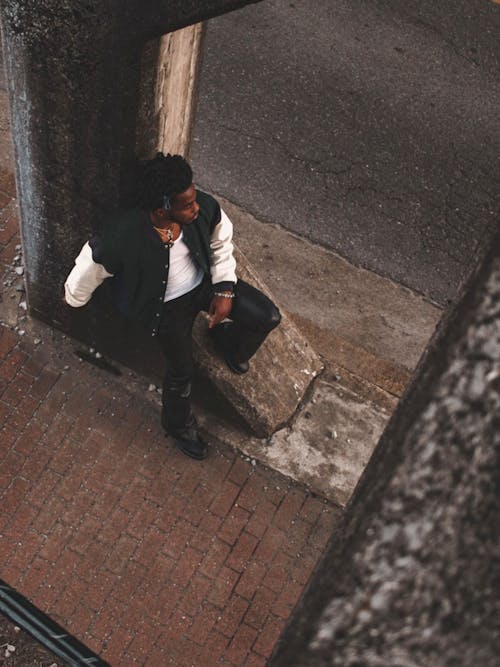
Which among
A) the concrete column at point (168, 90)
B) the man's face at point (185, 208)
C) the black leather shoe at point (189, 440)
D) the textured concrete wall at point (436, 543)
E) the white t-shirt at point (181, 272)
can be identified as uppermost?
the textured concrete wall at point (436, 543)

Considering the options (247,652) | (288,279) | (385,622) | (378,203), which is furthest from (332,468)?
(385,622)

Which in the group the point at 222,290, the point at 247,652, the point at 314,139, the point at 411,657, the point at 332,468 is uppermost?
the point at 411,657

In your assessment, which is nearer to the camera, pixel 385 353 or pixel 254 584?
pixel 254 584

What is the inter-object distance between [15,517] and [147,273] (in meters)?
1.90

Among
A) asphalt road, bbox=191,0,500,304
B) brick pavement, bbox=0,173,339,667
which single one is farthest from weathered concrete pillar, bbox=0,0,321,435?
asphalt road, bbox=191,0,500,304

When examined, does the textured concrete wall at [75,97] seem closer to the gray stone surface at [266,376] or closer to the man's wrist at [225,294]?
the man's wrist at [225,294]

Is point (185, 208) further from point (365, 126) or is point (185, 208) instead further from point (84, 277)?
point (365, 126)

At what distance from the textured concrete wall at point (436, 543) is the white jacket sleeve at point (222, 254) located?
3514 millimetres

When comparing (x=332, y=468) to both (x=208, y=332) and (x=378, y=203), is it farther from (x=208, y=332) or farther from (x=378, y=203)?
(x=378, y=203)

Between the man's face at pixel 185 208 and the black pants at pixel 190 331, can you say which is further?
the black pants at pixel 190 331

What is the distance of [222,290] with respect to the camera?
4.70 m

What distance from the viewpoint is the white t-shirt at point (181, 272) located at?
4.41m

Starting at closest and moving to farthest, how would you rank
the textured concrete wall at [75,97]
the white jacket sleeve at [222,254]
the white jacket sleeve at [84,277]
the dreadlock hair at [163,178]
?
the textured concrete wall at [75,97]
the dreadlock hair at [163,178]
the white jacket sleeve at [84,277]
the white jacket sleeve at [222,254]

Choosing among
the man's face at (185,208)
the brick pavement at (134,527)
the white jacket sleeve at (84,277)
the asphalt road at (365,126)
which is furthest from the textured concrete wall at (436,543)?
the asphalt road at (365,126)
